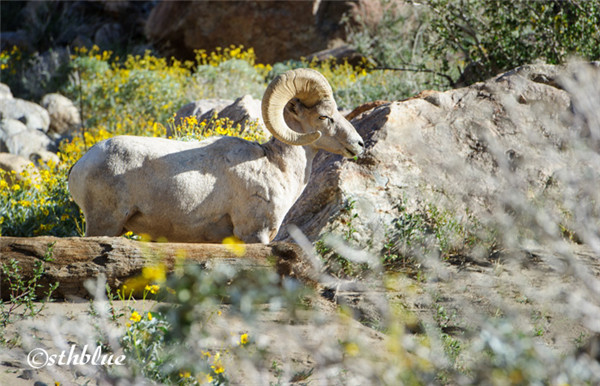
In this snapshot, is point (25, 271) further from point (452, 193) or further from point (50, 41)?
point (50, 41)

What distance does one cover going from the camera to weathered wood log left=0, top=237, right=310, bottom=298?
4.91m

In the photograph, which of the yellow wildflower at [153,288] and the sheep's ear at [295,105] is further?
the sheep's ear at [295,105]

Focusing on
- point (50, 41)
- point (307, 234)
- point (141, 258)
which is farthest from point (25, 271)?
point (50, 41)

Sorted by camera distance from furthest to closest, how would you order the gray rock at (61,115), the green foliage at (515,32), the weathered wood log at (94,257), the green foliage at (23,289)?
1. the gray rock at (61,115)
2. the green foliage at (515,32)
3. the weathered wood log at (94,257)
4. the green foliage at (23,289)

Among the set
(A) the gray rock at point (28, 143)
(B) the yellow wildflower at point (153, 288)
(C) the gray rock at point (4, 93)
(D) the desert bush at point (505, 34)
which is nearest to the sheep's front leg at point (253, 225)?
(B) the yellow wildflower at point (153, 288)

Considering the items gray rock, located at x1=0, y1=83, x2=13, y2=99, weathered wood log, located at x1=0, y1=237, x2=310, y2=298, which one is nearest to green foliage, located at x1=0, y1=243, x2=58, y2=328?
weathered wood log, located at x1=0, y1=237, x2=310, y2=298

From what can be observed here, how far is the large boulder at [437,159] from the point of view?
6.80 meters

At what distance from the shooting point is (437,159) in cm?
708

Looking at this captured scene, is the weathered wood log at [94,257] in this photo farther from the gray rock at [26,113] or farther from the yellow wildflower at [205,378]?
the gray rock at [26,113]

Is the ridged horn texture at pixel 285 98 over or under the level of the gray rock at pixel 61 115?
over

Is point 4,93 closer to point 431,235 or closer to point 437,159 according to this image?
point 437,159

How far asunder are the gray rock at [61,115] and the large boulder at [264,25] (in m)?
4.79

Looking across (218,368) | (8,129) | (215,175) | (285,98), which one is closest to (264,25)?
(8,129)

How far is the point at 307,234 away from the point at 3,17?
66.0 ft
